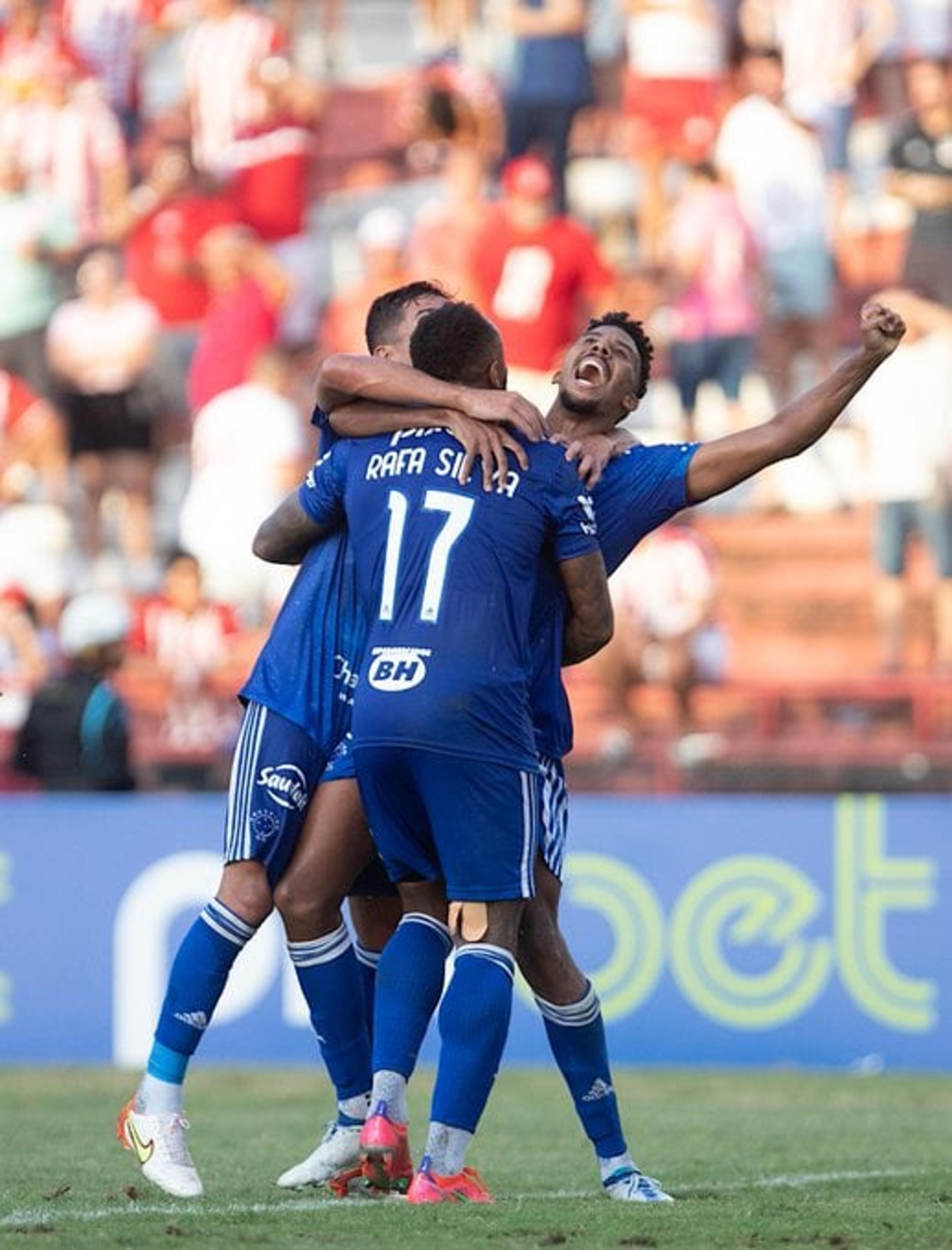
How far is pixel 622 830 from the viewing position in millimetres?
A: 11828

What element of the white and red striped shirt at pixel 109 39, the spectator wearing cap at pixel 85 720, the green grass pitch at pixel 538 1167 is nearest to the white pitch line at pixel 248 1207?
the green grass pitch at pixel 538 1167

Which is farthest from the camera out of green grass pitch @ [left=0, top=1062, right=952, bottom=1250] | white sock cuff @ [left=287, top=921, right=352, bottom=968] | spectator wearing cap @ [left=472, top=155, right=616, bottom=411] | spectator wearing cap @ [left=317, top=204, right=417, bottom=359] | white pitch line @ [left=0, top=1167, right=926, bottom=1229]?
spectator wearing cap @ [left=317, top=204, right=417, bottom=359]

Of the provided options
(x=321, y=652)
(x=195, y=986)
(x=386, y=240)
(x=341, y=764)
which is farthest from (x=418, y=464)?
(x=386, y=240)

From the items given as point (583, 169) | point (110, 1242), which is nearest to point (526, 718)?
point (110, 1242)

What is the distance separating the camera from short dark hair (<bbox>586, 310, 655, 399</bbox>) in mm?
6465

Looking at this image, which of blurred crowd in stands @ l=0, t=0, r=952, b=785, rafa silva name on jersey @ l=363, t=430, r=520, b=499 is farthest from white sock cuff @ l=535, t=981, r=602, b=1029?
blurred crowd in stands @ l=0, t=0, r=952, b=785

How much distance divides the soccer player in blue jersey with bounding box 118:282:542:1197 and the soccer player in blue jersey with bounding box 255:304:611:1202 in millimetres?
410

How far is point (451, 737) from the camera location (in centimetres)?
583

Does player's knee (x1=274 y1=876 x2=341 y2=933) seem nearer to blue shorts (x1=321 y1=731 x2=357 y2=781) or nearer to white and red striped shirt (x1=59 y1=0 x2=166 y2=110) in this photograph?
blue shorts (x1=321 y1=731 x2=357 y2=781)

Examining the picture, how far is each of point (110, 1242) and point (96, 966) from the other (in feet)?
22.4

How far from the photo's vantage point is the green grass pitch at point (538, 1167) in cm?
543

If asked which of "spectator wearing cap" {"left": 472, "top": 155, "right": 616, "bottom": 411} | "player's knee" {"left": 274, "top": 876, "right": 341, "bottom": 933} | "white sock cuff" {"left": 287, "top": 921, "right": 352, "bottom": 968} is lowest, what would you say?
"white sock cuff" {"left": 287, "top": 921, "right": 352, "bottom": 968}

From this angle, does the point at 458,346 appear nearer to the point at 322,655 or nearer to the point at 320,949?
the point at 322,655

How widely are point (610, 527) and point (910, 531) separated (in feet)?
27.8
